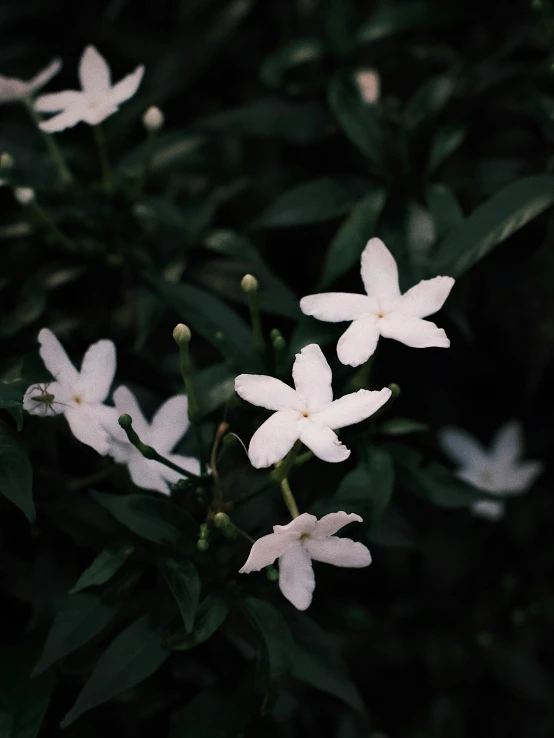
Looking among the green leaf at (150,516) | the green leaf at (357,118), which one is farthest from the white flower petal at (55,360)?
the green leaf at (357,118)

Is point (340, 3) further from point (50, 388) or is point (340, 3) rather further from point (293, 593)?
point (293, 593)

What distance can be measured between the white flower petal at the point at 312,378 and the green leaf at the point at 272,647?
0.21 meters

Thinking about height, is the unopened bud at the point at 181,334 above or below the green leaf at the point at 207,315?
above

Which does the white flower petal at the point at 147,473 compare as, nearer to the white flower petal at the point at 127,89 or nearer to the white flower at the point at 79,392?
the white flower at the point at 79,392

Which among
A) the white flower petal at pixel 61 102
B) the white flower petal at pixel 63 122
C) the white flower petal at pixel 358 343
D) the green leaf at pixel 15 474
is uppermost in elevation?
the white flower petal at pixel 61 102

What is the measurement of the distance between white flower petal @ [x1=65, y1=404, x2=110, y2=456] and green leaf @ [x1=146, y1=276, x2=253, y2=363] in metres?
0.15

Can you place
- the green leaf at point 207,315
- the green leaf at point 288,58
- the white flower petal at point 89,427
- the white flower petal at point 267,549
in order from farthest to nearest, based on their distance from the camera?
the green leaf at point 288,58
the green leaf at point 207,315
the white flower petal at point 89,427
the white flower petal at point 267,549

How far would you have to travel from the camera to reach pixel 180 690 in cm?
92

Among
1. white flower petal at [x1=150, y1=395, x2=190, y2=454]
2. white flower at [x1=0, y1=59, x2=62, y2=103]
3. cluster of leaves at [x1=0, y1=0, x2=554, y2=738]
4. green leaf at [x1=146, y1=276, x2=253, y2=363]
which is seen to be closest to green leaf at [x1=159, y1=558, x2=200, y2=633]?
cluster of leaves at [x1=0, y1=0, x2=554, y2=738]

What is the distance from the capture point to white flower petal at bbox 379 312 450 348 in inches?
29.3

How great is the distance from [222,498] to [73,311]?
0.39 meters

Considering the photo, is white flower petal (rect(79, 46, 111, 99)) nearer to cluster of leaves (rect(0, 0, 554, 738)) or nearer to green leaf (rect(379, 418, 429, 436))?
cluster of leaves (rect(0, 0, 554, 738))

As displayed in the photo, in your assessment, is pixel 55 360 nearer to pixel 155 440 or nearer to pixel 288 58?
pixel 155 440

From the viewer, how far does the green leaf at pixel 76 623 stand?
745 millimetres
